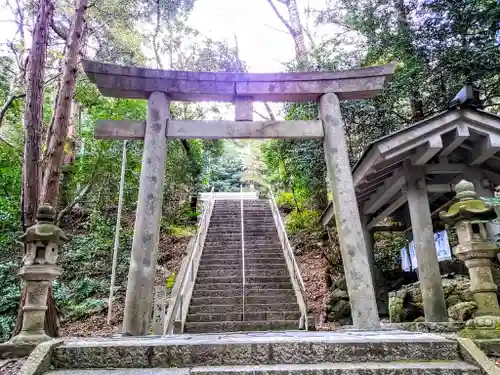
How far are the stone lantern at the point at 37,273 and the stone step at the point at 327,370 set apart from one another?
0.89 metres

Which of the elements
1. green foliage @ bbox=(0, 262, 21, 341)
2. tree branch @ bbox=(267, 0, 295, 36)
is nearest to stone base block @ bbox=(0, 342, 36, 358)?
green foliage @ bbox=(0, 262, 21, 341)

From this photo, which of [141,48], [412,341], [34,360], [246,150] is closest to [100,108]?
[141,48]

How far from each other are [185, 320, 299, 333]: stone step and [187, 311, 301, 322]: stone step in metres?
0.22

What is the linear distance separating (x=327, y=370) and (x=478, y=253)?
2042mm

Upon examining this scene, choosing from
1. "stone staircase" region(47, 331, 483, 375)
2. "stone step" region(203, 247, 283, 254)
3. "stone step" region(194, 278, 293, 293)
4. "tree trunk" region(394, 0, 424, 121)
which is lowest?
"stone staircase" region(47, 331, 483, 375)

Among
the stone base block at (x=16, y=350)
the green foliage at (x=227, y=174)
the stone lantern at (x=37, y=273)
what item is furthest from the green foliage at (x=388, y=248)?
the green foliage at (x=227, y=174)

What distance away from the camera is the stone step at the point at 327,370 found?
2.65m

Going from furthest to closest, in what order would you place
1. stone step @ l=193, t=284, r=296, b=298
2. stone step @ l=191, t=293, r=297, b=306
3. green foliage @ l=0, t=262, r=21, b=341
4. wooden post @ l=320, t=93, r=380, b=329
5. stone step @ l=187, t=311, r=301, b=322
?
stone step @ l=193, t=284, r=296, b=298, stone step @ l=191, t=293, r=297, b=306, green foliage @ l=0, t=262, r=21, b=341, stone step @ l=187, t=311, r=301, b=322, wooden post @ l=320, t=93, r=380, b=329

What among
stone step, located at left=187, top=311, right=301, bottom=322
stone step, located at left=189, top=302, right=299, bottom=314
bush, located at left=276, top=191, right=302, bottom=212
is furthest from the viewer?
bush, located at left=276, top=191, right=302, bottom=212

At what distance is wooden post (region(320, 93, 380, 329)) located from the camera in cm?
471

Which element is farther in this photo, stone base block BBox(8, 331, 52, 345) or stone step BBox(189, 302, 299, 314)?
stone step BBox(189, 302, 299, 314)

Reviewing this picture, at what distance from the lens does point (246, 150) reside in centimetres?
3133

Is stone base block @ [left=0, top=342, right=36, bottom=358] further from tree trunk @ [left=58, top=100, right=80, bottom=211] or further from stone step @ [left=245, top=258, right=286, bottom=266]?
tree trunk @ [left=58, top=100, right=80, bottom=211]

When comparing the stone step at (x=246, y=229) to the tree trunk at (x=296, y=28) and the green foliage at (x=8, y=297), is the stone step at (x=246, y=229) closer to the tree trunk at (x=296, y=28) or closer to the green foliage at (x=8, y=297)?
the green foliage at (x=8, y=297)
